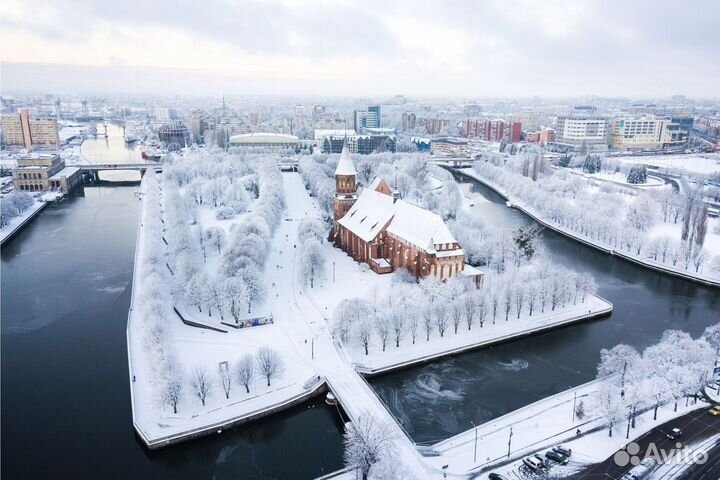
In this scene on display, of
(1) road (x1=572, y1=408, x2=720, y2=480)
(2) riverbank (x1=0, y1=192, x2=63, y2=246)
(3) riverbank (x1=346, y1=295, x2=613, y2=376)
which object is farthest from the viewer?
(2) riverbank (x1=0, y1=192, x2=63, y2=246)

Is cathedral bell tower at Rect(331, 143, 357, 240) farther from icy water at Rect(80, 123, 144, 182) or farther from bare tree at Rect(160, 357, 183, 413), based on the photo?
icy water at Rect(80, 123, 144, 182)

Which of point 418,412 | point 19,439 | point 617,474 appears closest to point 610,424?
point 617,474

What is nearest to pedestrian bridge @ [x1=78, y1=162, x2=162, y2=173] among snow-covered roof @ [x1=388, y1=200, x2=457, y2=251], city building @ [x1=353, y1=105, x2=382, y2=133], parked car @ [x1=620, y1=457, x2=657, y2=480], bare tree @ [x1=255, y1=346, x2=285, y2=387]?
snow-covered roof @ [x1=388, y1=200, x2=457, y2=251]

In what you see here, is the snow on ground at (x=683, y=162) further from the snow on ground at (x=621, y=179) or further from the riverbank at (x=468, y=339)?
the riverbank at (x=468, y=339)

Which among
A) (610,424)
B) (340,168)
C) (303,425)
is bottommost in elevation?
(303,425)

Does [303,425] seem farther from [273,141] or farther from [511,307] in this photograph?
[273,141]

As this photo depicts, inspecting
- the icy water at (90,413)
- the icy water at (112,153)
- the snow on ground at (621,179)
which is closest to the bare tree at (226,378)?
the icy water at (90,413)
